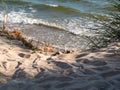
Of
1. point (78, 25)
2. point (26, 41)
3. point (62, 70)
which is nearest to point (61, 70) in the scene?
point (62, 70)

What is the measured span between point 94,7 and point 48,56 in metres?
5.87

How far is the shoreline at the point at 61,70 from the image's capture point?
12.7 feet

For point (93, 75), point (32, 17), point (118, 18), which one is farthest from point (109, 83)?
point (32, 17)

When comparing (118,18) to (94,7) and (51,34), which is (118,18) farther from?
(94,7)

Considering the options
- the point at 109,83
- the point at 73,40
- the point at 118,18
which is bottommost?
the point at 73,40

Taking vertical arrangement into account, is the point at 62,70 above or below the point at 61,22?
above

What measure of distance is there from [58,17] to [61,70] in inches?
227

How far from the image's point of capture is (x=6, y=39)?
20.1 feet

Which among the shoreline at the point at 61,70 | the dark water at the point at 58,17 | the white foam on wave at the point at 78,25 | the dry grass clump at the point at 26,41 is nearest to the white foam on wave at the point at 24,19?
the dark water at the point at 58,17

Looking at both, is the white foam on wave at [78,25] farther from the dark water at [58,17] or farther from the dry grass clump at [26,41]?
the dry grass clump at [26,41]

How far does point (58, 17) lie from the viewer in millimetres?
9938

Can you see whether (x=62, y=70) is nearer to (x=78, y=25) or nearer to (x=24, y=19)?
(x=78, y=25)

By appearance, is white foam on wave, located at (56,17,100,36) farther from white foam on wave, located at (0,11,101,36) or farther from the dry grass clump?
the dry grass clump

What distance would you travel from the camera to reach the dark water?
791cm
